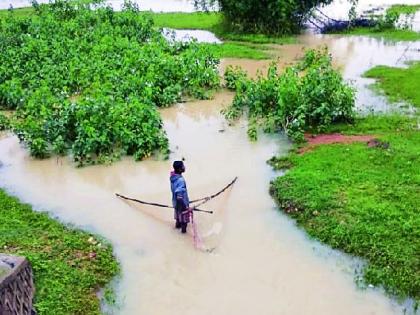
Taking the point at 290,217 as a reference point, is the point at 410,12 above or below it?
above

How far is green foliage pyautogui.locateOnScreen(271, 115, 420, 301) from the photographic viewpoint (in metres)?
8.27

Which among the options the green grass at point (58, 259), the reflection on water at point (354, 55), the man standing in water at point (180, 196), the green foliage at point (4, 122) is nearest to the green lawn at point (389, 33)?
the reflection on water at point (354, 55)

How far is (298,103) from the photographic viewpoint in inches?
535

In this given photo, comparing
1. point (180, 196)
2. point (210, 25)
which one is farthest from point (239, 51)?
point (180, 196)

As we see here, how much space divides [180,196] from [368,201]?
10.0 feet

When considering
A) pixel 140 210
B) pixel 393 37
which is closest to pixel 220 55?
pixel 393 37

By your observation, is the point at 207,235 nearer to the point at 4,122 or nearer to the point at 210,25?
the point at 4,122

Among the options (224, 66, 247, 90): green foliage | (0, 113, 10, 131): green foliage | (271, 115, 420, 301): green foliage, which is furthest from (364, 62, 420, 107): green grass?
(0, 113, 10, 131): green foliage

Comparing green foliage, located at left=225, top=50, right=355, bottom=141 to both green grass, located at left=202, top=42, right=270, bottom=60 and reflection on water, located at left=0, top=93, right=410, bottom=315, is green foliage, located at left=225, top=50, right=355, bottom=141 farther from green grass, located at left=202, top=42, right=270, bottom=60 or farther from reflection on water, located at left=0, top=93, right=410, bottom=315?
green grass, located at left=202, top=42, right=270, bottom=60

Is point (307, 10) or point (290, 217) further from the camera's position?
point (307, 10)

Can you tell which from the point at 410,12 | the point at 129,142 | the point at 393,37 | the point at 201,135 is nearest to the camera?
the point at 129,142

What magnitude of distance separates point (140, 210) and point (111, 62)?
8.33 meters

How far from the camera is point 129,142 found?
12.6 m

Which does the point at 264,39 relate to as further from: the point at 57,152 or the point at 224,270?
the point at 224,270
